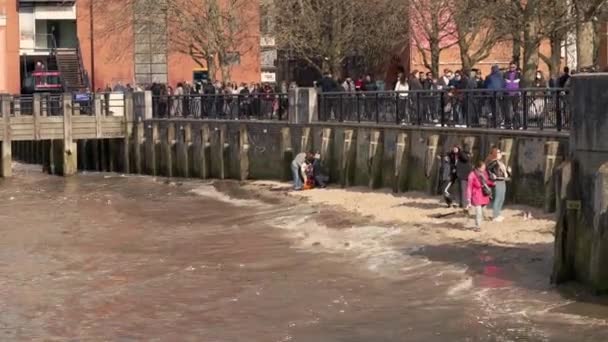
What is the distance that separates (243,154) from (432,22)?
11.0 m

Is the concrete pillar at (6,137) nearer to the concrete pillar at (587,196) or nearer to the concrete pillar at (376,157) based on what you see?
the concrete pillar at (376,157)

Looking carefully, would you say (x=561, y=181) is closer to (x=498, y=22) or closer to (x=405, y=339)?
(x=405, y=339)

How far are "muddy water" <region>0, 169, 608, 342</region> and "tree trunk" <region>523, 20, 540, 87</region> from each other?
7509mm

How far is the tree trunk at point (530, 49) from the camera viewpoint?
1389 inches

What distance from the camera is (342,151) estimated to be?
35.9 meters

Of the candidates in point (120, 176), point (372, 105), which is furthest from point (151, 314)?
point (120, 176)

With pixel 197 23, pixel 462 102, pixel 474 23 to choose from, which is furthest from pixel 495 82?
pixel 197 23

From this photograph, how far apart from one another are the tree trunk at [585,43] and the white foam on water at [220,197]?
9.30 metres

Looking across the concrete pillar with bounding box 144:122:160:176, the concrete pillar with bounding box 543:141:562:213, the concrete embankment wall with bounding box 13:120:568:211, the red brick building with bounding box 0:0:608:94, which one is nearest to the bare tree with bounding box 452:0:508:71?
the concrete embankment wall with bounding box 13:120:568:211

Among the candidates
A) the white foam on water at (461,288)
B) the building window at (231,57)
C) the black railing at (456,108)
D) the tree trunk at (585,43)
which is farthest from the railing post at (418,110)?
the building window at (231,57)

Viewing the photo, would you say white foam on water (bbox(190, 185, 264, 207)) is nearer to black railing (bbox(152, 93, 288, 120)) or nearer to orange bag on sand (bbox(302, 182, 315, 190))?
orange bag on sand (bbox(302, 182, 315, 190))

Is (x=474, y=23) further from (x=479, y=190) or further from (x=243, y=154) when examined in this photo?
(x=479, y=190)

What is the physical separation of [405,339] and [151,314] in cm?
409

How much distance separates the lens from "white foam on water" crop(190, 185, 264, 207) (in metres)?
35.0
